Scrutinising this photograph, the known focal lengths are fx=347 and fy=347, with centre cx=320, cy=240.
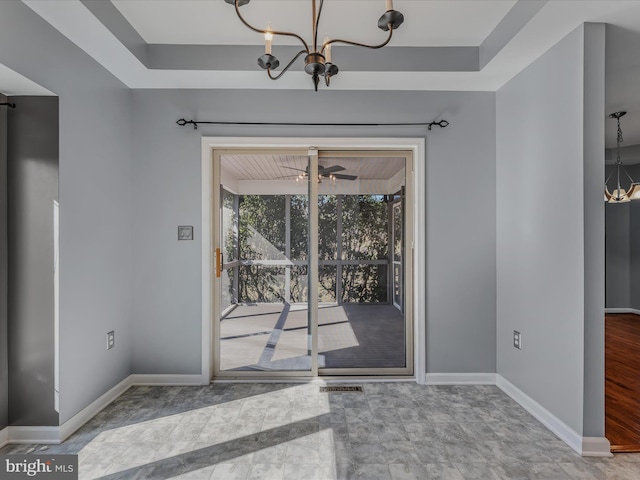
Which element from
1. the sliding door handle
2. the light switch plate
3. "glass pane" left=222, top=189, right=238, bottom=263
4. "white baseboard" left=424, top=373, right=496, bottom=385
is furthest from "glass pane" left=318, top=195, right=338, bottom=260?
"white baseboard" left=424, top=373, right=496, bottom=385

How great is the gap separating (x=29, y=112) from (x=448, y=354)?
12.1ft

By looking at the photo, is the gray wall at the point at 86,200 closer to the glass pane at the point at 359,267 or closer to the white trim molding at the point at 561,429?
the glass pane at the point at 359,267

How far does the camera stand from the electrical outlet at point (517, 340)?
2801 millimetres

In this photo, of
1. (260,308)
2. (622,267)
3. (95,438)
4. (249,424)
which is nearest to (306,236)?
(260,308)

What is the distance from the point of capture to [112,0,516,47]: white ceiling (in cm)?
232

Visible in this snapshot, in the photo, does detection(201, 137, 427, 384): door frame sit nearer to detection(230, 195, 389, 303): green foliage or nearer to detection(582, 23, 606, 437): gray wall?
detection(230, 195, 389, 303): green foliage

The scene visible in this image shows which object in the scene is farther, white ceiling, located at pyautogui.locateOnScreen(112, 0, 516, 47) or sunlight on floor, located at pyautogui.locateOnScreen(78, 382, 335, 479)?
white ceiling, located at pyautogui.locateOnScreen(112, 0, 516, 47)

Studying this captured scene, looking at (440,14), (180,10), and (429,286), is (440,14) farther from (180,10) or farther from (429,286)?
(429,286)

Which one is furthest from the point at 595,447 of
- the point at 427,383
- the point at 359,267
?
the point at 359,267

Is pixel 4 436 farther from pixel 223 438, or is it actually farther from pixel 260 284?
pixel 260 284

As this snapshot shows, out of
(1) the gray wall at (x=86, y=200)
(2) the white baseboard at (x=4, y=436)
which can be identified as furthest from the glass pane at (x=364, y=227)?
(2) the white baseboard at (x=4, y=436)

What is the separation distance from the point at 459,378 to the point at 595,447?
1.10m
